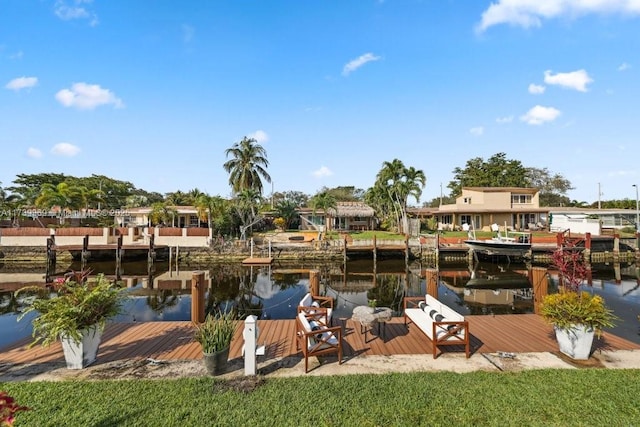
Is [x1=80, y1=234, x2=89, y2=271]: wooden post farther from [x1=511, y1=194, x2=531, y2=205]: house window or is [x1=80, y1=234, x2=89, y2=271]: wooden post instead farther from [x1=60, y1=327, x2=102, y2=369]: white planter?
[x1=511, y1=194, x2=531, y2=205]: house window

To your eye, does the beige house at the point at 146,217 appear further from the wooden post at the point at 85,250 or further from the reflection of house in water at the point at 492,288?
the reflection of house in water at the point at 492,288

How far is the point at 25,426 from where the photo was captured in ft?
11.0

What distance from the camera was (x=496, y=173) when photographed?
48.9 m

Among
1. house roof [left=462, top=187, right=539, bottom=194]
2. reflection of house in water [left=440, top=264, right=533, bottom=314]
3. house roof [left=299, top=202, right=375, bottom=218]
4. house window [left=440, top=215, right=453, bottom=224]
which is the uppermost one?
house roof [left=462, top=187, right=539, bottom=194]

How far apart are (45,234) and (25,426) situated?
94.5 feet

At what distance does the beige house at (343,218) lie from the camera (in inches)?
1480

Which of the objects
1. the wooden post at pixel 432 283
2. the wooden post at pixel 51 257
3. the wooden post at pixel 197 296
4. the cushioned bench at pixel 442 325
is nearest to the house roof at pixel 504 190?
the wooden post at pixel 432 283

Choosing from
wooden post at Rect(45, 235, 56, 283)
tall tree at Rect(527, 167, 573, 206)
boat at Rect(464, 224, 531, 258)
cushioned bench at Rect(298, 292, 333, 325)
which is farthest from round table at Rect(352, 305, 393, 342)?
tall tree at Rect(527, 167, 573, 206)

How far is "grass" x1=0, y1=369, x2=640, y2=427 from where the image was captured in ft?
11.5

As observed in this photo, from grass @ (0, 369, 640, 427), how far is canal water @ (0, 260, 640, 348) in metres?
6.06

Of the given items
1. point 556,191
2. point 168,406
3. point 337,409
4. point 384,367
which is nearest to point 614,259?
point 384,367

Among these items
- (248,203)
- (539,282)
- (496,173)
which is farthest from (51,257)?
(496,173)

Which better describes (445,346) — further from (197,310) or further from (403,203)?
(403,203)

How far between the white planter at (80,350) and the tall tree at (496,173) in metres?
52.9
